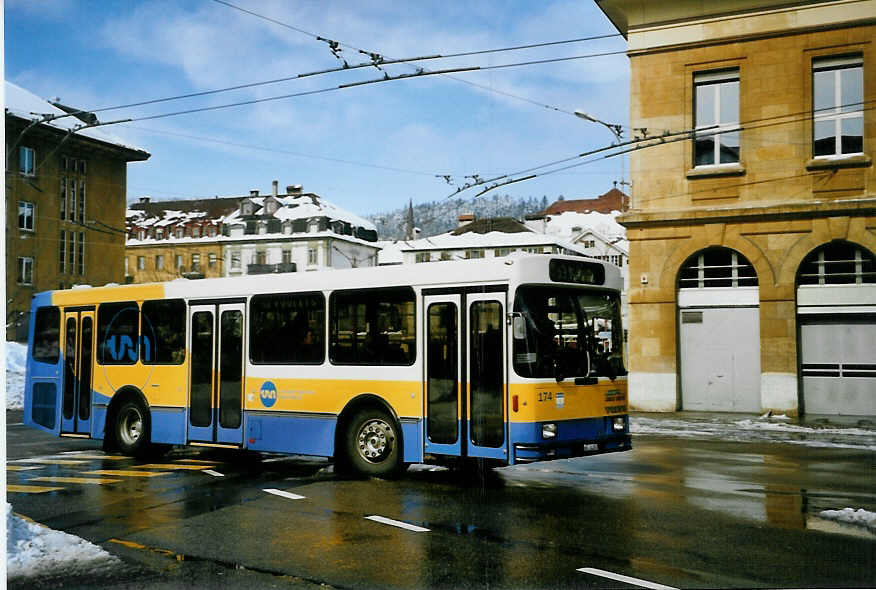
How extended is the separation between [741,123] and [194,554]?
19.9 meters

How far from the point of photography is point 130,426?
15.7 metres

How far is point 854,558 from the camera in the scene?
763 centimetres

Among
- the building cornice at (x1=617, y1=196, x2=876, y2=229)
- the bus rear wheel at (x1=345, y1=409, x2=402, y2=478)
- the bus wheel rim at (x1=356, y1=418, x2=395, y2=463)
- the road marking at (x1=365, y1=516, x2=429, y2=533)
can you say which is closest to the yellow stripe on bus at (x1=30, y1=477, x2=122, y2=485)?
the bus rear wheel at (x1=345, y1=409, x2=402, y2=478)

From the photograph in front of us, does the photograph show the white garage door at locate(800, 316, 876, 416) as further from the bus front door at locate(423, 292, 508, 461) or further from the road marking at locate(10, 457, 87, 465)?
the road marking at locate(10, 457, 87, 465)

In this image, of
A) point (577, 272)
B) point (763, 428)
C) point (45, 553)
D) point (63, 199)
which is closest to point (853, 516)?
point (577, 272)

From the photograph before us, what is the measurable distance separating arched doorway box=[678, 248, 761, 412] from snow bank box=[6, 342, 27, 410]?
19684 millimetres

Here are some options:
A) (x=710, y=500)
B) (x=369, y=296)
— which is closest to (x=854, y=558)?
(x=710, y=500)

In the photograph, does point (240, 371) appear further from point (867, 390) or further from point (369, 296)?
point (867, 390)

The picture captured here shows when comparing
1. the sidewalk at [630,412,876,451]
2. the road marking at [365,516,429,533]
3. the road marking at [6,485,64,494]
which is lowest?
the sidewalk at [630,412,876,451]

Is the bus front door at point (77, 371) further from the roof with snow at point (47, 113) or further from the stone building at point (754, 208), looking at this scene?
Answer: the stone building at point (754, 208)

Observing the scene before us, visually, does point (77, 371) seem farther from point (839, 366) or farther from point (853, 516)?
point (839, 366)

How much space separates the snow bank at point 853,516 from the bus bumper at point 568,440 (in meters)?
2.73

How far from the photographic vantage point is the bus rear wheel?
1216 cm

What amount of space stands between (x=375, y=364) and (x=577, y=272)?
9.47ft
